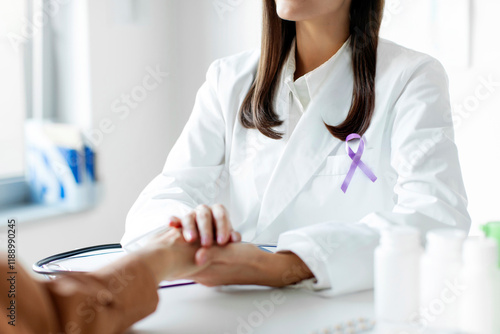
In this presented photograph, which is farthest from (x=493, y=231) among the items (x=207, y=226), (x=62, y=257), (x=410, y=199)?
(x=62, y=257)

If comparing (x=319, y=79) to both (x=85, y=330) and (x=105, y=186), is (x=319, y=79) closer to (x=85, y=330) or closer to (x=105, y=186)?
(x=85, y=330)

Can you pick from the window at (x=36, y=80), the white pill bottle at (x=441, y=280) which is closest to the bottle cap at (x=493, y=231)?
the white pill bottle at (x=441, y=280)

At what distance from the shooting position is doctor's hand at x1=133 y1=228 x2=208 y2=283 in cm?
84

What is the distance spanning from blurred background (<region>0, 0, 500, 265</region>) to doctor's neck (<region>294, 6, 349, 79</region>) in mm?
842

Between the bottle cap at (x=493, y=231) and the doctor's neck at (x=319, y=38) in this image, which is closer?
the bottle cap at (x=493, y=231)

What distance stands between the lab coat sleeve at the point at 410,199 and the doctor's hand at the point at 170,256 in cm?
16

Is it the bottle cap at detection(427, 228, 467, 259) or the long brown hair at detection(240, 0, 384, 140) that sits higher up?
the long brown hair at detection(240, 0, 384, 140)

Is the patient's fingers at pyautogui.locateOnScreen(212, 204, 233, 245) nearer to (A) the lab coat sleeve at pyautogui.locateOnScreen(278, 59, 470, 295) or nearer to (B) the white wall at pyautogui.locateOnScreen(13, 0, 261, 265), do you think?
(A) the lab coat sleeve at pyautogui.locateOnScreen(278, 59, 470, 295)

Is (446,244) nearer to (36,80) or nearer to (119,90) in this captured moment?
(36,80)

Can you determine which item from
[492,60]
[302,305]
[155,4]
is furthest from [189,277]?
[155,4]

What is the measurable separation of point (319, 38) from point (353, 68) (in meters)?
0.14

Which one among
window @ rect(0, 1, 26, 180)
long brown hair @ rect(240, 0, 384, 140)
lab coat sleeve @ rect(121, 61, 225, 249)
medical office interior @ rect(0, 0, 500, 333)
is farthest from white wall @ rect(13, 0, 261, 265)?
long brown hair @ rect(240, 0, 384, 140)

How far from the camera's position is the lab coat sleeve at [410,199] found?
3.06 feet

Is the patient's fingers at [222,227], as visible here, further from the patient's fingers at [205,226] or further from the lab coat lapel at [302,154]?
the lab coat lapel at [302,154]
